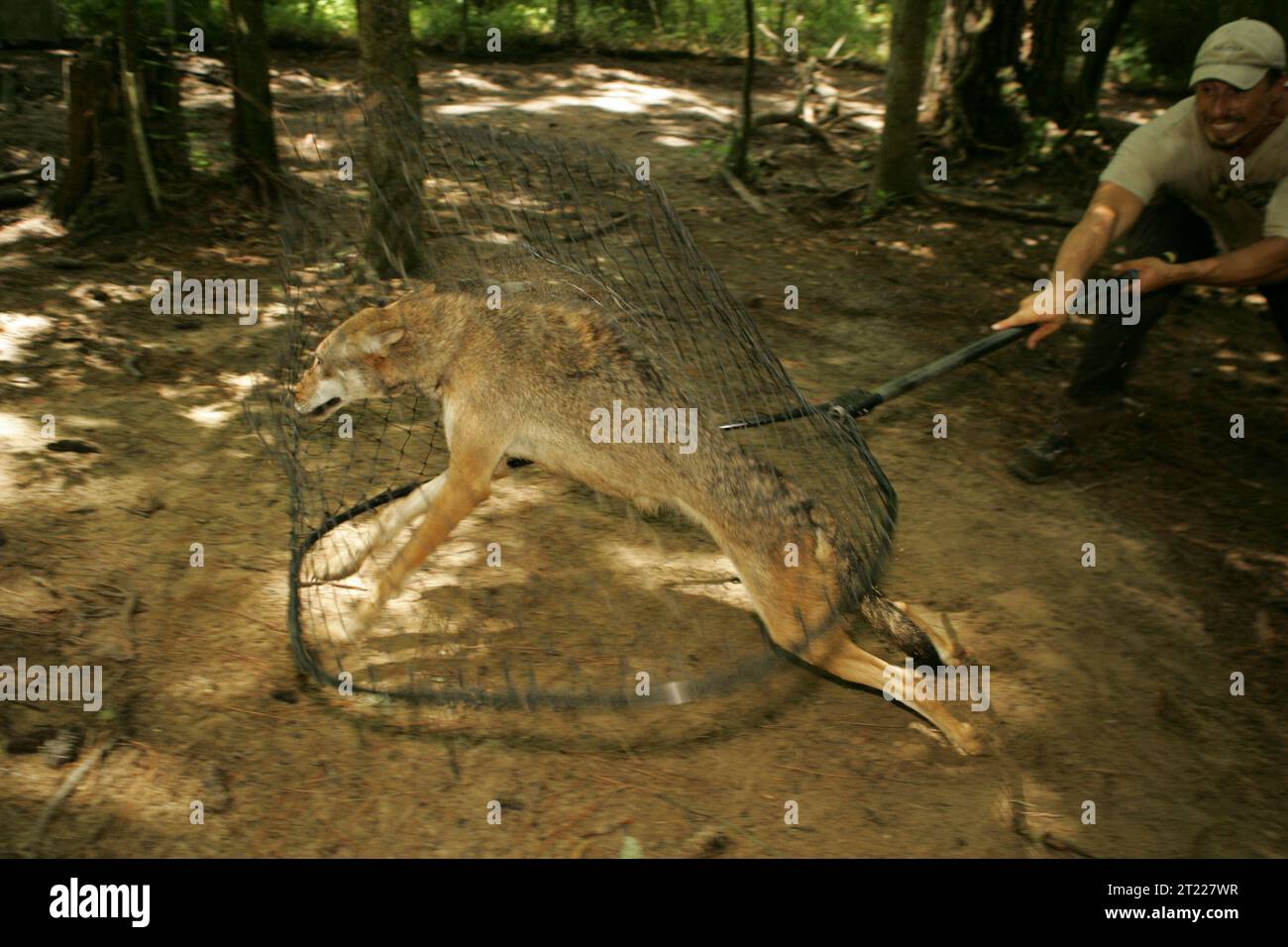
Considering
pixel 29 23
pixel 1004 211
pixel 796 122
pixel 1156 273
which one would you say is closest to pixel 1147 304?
pixel 1156 273

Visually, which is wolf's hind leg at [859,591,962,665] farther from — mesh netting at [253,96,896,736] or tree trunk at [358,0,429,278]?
tree trunk at [358,0,429,278]

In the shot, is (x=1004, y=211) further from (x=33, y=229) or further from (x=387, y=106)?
(x=33, y=229)

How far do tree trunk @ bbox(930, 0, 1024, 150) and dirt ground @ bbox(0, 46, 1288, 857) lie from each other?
3232mm

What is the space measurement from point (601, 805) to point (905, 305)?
700 centimetres

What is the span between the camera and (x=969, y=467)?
24.3 feet

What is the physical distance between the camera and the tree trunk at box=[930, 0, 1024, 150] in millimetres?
12062

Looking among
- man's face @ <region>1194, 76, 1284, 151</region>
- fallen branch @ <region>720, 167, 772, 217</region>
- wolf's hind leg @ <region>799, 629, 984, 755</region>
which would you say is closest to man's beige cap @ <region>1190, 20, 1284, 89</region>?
man's face @ <region>1194, 76, 1284, 151</region>

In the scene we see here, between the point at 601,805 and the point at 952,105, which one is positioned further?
the point at 952,105

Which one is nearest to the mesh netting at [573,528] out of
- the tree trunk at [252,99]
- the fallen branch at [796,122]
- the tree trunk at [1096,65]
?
the tree trunk at [252,99]

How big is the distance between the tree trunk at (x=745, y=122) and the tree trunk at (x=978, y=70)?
245cm

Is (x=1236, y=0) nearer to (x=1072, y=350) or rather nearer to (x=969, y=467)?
(x=1072, y=350)

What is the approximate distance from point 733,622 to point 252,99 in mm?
7528
